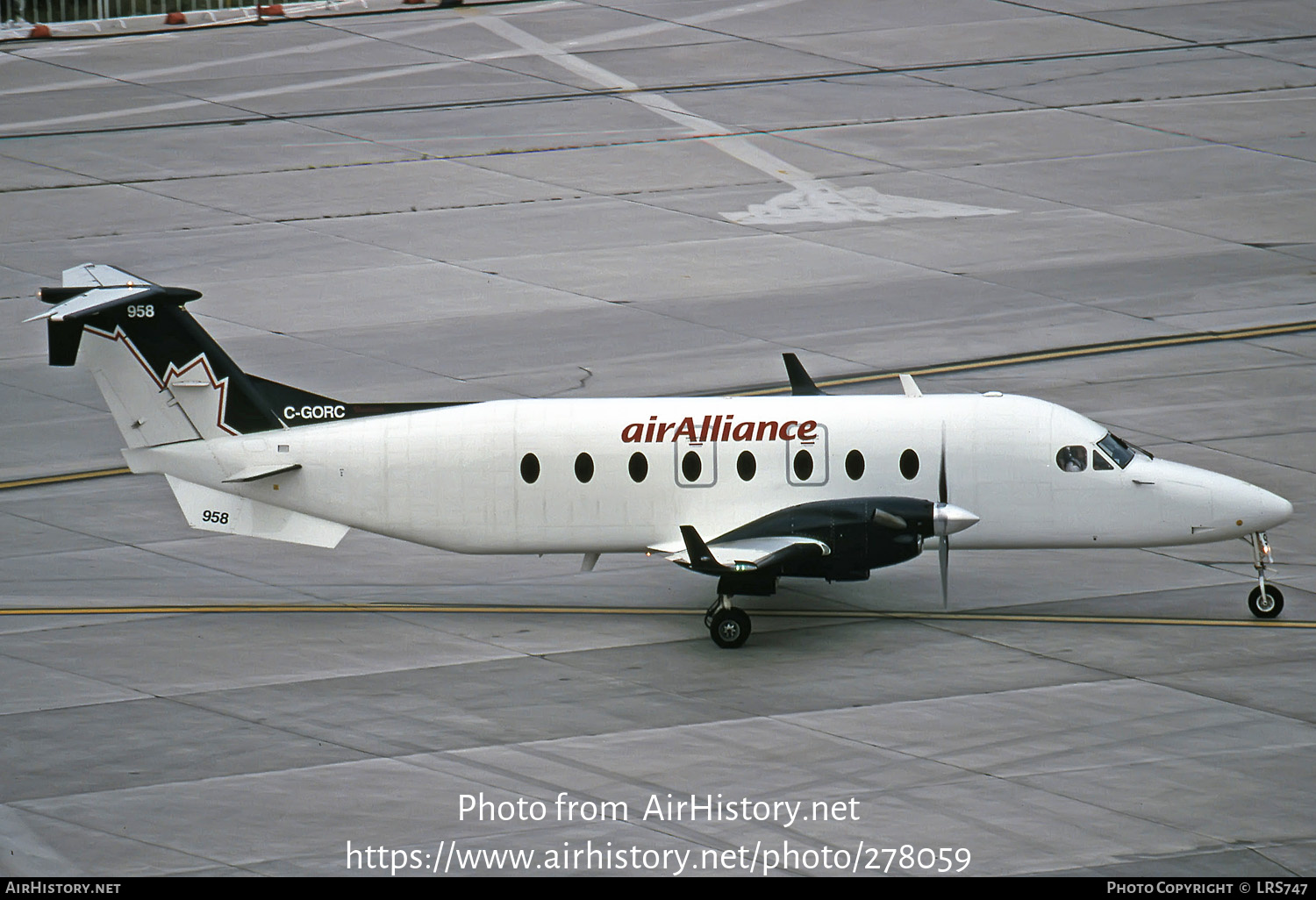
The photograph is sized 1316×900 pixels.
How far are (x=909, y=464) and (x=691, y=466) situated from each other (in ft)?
10.3

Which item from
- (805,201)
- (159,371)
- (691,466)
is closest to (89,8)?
(805,201)

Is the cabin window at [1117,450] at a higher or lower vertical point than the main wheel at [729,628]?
higher

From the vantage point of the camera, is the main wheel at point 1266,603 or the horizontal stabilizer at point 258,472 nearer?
the main wheel at point 1266,603

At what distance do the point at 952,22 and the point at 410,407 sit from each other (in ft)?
137

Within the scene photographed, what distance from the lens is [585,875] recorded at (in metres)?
18.7

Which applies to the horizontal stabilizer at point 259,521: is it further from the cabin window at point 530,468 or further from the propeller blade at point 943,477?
the propeller blade at point 943,477

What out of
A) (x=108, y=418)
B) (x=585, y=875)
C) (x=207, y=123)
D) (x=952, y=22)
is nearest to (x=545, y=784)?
(x=585, y=875)

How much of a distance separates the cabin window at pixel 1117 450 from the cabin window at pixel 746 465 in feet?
16.5

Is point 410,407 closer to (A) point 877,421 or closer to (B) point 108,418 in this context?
(A) point 877,421

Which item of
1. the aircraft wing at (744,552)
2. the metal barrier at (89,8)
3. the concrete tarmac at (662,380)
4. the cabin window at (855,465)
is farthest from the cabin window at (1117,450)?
the metal barrier at (89,8)

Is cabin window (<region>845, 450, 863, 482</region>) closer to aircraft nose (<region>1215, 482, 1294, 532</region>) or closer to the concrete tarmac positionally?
the concrete tarmac

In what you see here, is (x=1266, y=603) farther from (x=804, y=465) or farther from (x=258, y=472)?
(x=258, y=472)

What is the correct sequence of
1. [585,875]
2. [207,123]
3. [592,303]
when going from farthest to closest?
1. [207,123]
2. [592,303]
3. [585,875]

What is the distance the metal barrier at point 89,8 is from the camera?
203 ft
